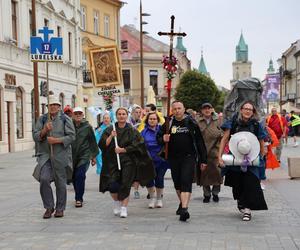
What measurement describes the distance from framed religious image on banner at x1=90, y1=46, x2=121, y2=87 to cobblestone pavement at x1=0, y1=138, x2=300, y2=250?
218 cm

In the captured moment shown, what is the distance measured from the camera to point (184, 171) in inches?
320

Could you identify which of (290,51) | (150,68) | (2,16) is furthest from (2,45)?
(290,51)

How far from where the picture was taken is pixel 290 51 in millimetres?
79062

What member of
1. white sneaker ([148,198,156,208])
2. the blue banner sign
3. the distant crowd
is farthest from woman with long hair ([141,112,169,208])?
the blue banner sign

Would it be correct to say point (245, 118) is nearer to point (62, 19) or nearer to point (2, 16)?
point (2, 16)

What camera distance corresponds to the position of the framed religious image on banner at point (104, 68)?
1059 centimetres

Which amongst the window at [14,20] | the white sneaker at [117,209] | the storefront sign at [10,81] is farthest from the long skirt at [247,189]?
the window at [14,20]

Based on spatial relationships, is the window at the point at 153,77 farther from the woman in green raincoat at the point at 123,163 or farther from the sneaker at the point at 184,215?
the sneaker at the point at 184,215

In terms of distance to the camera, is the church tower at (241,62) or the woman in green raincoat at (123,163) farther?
the church tower at (241,62)

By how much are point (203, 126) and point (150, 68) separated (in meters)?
58.1

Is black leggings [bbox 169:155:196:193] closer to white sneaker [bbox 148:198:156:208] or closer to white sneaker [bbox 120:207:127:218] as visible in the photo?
white sneaker [bbox 120:207:127:218]

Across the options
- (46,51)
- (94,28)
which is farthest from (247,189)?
(94,28)

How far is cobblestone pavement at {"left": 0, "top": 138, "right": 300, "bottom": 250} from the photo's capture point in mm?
6484

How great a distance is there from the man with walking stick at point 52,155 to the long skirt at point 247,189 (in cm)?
246
